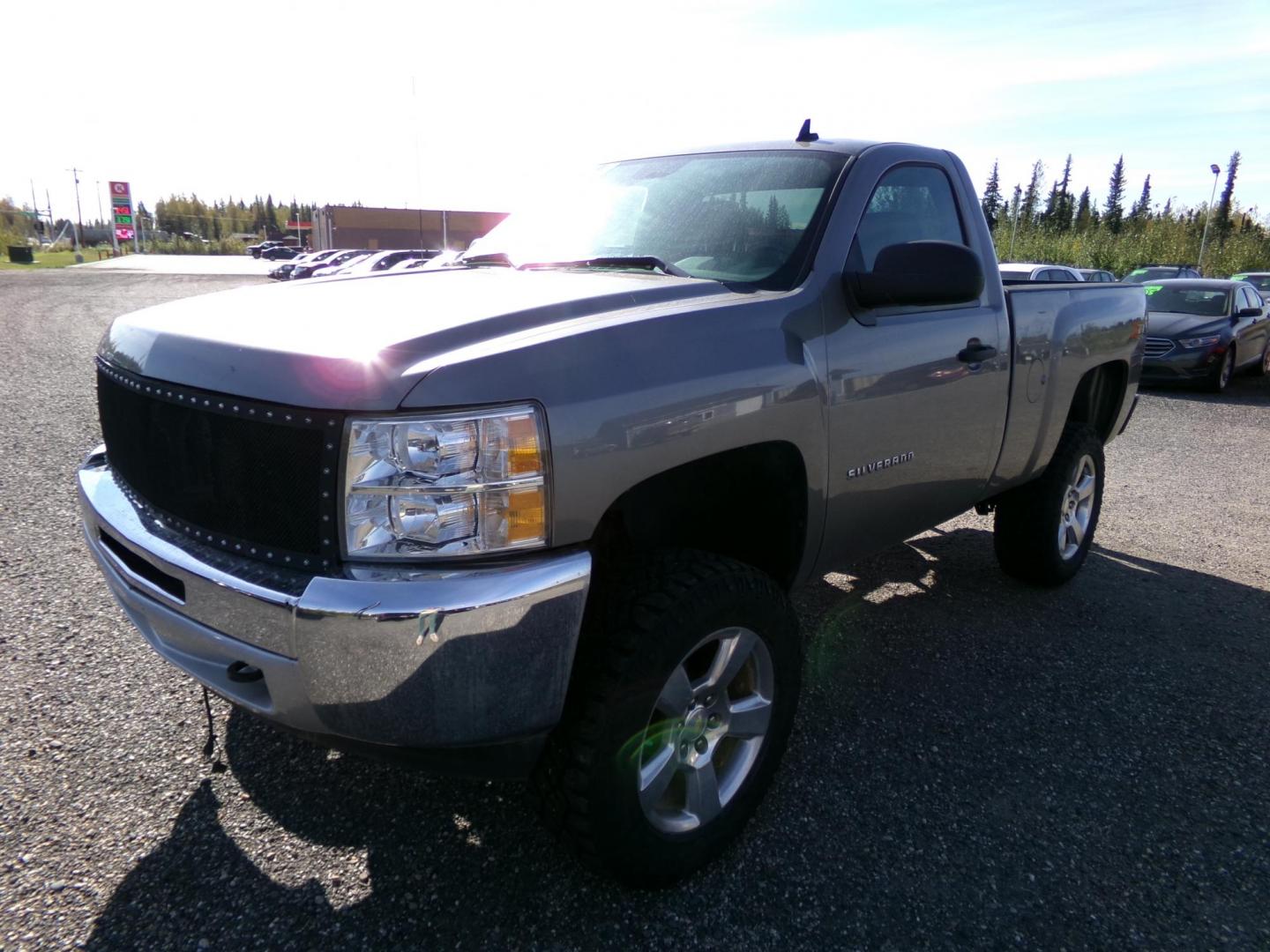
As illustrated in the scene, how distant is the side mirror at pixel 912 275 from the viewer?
269 cm

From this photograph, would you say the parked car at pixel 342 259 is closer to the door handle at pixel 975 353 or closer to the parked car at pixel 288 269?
the parked car at pixel 288 269

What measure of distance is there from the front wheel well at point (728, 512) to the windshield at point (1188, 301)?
41.0ft

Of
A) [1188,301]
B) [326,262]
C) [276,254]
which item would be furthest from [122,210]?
[1188,301]

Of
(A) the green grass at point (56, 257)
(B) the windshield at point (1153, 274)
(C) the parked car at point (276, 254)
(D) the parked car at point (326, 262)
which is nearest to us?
(B) the windshield at point (1153, 274)

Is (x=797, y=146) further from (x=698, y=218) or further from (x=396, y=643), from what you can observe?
(x=396, y=643)

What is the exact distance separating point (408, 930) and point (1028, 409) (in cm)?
303

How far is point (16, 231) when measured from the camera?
8406 cm

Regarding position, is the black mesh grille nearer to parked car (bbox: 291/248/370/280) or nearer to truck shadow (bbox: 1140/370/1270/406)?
truck shadow (bbox: 1140/370/1270/406)

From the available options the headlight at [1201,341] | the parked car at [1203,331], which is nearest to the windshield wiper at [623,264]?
the parked car at [1203,331]

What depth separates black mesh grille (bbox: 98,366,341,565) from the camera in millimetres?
1887

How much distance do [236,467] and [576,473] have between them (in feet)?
2.54

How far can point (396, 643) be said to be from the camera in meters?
1.76

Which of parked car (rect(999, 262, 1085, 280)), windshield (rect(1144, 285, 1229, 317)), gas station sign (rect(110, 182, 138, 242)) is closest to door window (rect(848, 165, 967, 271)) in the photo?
parked car (rect(999, 262, 1085, 280))

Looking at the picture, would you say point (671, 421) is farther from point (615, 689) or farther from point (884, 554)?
point (884, 554)
